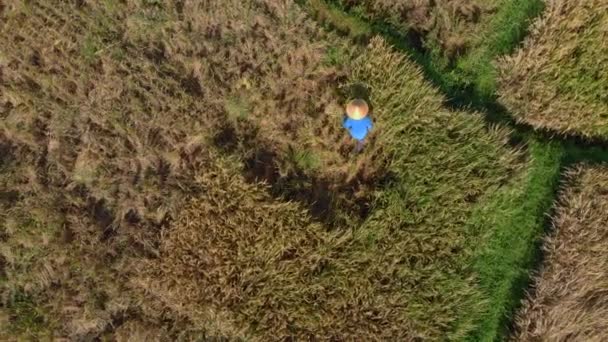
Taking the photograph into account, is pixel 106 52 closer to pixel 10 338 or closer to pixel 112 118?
pixel 112 118

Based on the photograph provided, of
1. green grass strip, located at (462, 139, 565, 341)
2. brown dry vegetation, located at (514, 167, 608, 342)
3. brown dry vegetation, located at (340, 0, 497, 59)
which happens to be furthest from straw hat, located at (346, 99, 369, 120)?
brown dry vegetation, located at (514, 167, 608, 342)

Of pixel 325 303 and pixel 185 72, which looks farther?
pixel 185 72

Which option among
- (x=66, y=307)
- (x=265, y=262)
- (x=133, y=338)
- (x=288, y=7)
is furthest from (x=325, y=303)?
(x=288, y=7)

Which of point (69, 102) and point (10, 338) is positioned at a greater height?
point (69, 102)

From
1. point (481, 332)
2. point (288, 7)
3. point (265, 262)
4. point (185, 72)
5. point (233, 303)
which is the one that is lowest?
point (233, 303)

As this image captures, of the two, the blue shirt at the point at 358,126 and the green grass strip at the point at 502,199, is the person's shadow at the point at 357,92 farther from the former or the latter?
the green grass strip at the point at 502,199

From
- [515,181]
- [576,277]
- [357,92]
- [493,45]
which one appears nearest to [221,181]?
[357,92]

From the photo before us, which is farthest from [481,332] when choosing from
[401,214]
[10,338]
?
[10,338]
